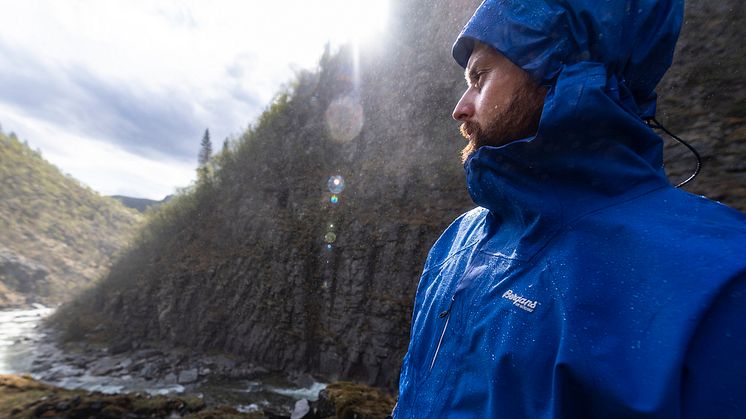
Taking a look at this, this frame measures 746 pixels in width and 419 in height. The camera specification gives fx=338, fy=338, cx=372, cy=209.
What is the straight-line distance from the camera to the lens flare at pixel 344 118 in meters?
18.1

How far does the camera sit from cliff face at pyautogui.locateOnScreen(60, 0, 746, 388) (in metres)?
12.3

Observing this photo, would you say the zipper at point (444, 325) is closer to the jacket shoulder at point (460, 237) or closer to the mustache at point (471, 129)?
the jacket shoulder at point (460, 237)

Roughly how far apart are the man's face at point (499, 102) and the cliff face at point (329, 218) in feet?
28.8

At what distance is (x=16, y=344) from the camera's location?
17.8 m

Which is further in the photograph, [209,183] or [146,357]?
[209,183]

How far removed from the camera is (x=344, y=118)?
19094mm

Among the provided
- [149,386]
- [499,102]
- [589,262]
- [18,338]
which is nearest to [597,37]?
[499,102]

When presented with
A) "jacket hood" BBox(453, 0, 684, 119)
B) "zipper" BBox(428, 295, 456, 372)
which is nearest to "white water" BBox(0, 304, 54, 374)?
"zipper" BBox(428, 295, 456, 372)

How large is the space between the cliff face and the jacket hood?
8.54 meters

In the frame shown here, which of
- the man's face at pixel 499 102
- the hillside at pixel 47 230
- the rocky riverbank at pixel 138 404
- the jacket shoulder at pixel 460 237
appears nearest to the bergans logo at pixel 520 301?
the jacket shoulder at pixel 460 237

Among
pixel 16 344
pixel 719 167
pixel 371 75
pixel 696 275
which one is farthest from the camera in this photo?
pixel 371 75

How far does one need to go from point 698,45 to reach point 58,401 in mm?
19211

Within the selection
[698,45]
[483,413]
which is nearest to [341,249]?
[698,45]

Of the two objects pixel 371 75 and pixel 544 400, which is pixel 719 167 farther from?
pixel 371 75
